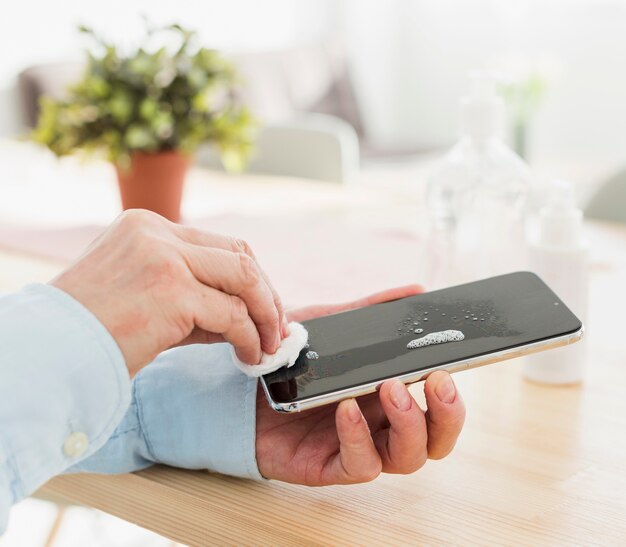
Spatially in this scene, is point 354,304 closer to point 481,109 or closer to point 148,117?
point 481,109

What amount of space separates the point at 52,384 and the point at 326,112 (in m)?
4.22

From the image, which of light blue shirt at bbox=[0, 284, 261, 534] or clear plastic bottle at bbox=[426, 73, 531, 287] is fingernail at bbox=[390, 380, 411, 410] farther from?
clear plastic bottle at bbox=[426, 73, 531, 287]

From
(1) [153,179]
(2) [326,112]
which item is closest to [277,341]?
(1) [153,179]

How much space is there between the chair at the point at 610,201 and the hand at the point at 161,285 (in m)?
1.22

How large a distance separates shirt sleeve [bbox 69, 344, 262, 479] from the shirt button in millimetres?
150

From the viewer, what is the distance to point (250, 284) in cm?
62

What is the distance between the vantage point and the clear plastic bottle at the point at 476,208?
1.08 meters

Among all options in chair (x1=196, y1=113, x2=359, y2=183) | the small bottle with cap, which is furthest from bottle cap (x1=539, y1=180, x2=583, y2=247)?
chair (x1=196, y1=113, x2=359, y2=183)

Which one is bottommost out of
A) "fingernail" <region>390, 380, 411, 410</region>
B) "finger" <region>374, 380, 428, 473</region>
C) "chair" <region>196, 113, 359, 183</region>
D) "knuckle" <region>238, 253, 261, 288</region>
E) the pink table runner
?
"chair" <region>196, 113, 359, 183</region>

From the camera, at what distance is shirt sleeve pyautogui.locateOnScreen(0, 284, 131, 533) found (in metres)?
0.54

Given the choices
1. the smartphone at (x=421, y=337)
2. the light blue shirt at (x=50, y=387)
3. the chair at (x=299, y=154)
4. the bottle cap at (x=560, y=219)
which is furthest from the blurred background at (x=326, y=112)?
the light blue shirt at (x=50, y=387)

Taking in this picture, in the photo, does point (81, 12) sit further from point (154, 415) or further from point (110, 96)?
point (154, 415)

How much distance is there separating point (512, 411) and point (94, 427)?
0.38 meters

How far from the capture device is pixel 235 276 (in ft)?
2.01
